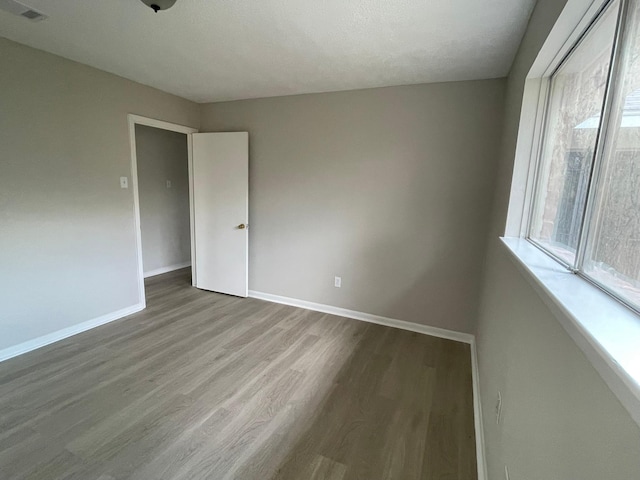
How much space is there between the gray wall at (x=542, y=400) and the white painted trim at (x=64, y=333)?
3317 mm

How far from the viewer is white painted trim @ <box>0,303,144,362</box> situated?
2322mm

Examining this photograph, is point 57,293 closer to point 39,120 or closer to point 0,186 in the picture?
point 0,186

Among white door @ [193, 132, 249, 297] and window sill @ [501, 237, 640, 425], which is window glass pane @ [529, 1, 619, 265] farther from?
white door @ [193, 132, 249, 297]

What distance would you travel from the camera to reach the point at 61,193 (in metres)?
2.50

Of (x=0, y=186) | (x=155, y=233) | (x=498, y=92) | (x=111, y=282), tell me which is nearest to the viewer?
(x=0, y=186)

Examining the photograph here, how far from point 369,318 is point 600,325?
272cm

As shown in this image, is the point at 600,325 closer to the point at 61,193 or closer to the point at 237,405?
the point at 237,405

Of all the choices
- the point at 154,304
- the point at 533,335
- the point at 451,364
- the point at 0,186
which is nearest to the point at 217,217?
the point at 154,304

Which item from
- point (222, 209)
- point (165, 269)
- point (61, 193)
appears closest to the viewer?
point (61, 193)

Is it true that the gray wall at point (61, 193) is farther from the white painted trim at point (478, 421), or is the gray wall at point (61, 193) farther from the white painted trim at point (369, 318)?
the white painted trim at point (478, 421)

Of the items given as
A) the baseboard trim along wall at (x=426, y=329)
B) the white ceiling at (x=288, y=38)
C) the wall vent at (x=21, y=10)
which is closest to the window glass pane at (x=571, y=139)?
the white ceiling at (x=288, y=38)

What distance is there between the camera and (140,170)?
13.8 ft

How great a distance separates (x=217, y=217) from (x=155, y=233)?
148cm

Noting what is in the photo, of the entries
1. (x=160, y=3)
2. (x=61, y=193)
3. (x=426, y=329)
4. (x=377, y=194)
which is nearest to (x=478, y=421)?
(x=426, y=329)
